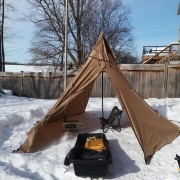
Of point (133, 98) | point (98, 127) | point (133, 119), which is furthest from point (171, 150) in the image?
point (98, 127)

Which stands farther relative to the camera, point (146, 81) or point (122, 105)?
point (146, 81)

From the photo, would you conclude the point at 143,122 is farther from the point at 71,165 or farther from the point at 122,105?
the point at 71,165

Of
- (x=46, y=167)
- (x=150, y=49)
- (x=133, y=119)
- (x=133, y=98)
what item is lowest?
(x=46, y=167)

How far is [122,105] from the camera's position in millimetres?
6145

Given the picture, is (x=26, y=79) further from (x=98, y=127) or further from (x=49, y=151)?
(x=49, y=151)

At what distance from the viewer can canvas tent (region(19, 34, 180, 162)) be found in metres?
5.86

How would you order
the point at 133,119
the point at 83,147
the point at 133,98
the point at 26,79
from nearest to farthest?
the point at 83,147 → the point at 133,119 → the point at 133,98 → the point at 26,79

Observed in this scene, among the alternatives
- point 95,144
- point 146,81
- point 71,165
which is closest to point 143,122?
point 95,144

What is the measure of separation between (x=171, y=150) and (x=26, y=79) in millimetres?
12515

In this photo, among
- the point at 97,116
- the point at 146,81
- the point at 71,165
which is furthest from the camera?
the point at 146,81

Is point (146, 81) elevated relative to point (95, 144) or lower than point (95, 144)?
elevated

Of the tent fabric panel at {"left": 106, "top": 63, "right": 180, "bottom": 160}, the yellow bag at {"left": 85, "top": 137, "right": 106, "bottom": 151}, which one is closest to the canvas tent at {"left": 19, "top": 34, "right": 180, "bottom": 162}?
the tent fabric panel at {"left": 106, "top": 63, "right": 180, "bottom": 160}

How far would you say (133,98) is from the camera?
21.1 feet

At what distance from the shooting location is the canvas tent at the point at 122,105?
19.2 feet
